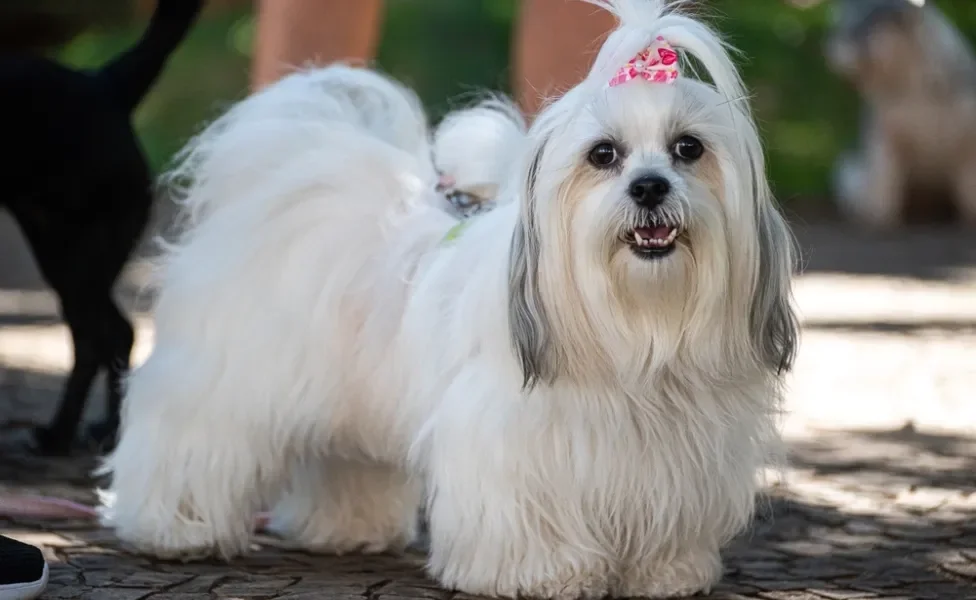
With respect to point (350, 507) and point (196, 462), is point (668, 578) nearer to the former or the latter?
point (350, 507)

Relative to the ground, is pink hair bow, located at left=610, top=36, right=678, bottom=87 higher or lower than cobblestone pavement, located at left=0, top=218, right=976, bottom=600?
higher

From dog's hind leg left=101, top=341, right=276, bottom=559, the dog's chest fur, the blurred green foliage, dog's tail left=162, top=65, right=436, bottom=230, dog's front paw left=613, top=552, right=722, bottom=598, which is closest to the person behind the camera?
the dog's chest fur

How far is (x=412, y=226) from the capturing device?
362 centimetres

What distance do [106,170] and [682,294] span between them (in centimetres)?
218

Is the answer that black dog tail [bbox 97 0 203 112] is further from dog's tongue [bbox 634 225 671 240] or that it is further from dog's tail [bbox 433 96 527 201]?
dog's tongue [bbox 634 225 671 240]

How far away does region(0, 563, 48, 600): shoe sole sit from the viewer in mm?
3066

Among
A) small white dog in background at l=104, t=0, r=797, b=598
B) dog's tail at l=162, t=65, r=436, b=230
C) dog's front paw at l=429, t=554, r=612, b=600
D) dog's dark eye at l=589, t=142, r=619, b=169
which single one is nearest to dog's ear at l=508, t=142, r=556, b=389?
small white dog in background at l=104, t=0, r=797, b=598

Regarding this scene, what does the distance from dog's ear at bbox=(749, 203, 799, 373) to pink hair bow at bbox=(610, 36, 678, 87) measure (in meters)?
0.32

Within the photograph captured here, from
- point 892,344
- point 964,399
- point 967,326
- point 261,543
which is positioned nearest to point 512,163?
point 261,543

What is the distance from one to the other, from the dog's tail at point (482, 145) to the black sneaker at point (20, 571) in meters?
1.27

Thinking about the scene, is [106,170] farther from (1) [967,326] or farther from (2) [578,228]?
(1) [967,326]

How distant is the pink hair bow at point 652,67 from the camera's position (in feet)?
9.84

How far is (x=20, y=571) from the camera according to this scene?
10.2 ft

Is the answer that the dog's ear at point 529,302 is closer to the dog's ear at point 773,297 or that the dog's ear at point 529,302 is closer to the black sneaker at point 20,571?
the dog's ear at point 773,297
